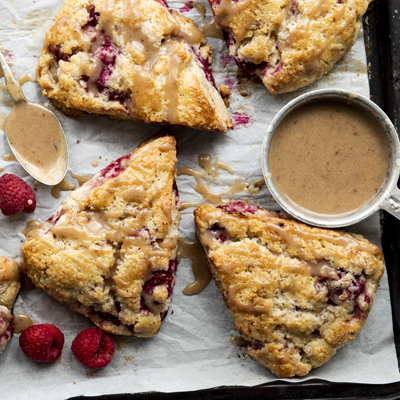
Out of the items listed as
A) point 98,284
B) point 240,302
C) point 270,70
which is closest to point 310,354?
point 240,302

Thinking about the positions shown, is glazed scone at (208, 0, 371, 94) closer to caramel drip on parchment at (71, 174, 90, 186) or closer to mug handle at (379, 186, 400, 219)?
mug handle at (379, 186, 400, 219)

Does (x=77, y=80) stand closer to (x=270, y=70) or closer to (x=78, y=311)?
(x=270, y=70)

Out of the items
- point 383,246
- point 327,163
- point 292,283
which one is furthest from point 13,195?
point 383,246

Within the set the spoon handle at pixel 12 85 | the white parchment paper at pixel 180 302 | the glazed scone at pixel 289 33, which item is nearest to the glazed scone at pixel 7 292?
the white parchment paper at pixel 180 302

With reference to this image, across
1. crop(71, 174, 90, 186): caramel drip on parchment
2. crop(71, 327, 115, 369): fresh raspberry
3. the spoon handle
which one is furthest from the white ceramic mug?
the spoon handle

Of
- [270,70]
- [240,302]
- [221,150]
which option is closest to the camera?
[240,302]

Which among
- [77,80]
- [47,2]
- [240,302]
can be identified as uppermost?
[47,2]
